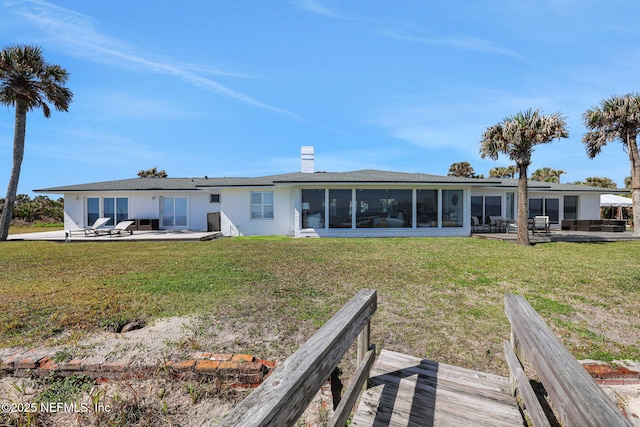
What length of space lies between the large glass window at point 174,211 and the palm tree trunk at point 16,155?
706cm

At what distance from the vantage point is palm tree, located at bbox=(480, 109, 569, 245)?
1179 centimetres

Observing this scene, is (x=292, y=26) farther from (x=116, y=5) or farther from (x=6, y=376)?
(x=6, y=376)

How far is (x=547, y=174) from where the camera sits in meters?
32.7

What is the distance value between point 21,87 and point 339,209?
701 inches

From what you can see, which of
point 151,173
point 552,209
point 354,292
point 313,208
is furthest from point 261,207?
point 151,173

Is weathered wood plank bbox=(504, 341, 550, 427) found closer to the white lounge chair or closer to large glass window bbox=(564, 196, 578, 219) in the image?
the white lounge chair

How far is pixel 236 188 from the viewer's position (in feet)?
55.6

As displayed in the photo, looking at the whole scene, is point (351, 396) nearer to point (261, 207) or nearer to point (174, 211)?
point (261, 207)

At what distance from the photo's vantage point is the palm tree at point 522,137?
11.8 m

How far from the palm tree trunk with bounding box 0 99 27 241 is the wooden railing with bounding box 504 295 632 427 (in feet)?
72.6

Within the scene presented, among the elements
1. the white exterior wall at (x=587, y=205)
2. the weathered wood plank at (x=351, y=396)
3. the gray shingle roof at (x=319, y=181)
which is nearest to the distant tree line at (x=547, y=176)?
the white exterior wall at (x=587, y=205)

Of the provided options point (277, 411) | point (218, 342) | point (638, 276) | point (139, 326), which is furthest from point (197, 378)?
point (638, 276)

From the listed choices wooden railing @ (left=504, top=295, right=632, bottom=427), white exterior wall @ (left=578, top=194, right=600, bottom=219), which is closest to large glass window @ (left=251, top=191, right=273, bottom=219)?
wooden railing @ (left=504, top=295, right=632, bottom=427)

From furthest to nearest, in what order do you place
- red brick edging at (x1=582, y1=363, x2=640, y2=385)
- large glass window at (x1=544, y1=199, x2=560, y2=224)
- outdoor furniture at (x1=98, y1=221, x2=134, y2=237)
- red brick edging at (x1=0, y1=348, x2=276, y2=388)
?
large glass window at (x1=544, y1=199, x2=560, y2=224), outdoor furniture at (x1=98, y1=221, x2=134, y2=237), red brick edging at (x1=582, y1=363, x2=640, y2=385), red brick edging at (x1=0, y1=348, x2=276, y2=388)
